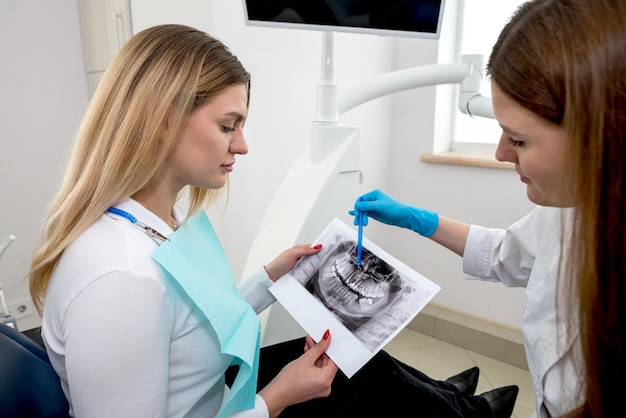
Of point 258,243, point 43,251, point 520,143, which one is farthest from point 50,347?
point 520,143

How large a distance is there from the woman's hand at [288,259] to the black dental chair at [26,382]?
0.45 m

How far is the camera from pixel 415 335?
207cm

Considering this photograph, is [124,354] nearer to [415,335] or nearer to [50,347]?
[50,347]

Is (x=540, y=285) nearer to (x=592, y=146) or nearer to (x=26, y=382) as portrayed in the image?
(x=592, y=146)

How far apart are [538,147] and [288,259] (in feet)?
1.83

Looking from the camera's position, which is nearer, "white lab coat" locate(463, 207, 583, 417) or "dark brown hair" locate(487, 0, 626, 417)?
"dark brown hair" locate(487, 0, 626, 417)

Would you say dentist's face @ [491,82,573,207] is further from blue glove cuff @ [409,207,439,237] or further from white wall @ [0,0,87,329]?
white wall @ [0,0,87,329]

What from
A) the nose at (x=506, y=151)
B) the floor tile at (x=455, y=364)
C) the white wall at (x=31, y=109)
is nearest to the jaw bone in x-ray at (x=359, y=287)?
the nose at (x=506, y=151)

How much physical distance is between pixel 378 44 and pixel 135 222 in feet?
5.37

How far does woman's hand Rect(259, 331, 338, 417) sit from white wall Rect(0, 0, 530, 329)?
65 cm

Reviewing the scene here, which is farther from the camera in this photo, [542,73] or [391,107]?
[391,107]

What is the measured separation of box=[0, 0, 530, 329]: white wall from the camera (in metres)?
1.44

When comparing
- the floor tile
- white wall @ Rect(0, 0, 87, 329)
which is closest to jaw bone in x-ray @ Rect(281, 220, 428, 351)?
the floor tile

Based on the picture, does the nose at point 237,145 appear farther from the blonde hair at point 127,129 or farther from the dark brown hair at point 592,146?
the dark brown hair at point 592,146
